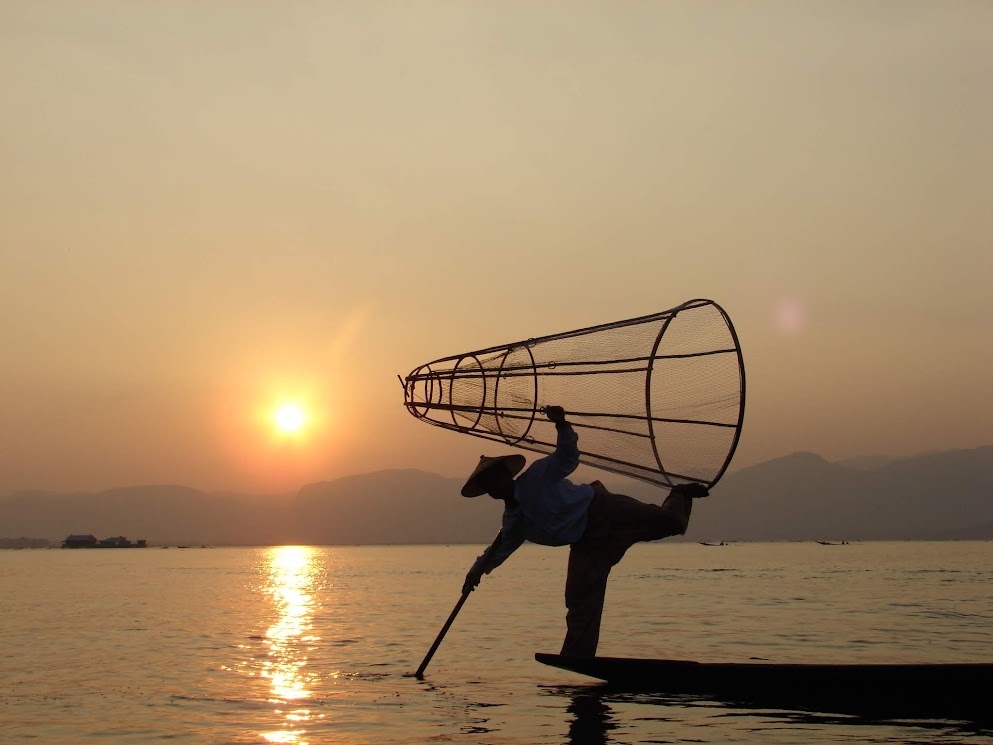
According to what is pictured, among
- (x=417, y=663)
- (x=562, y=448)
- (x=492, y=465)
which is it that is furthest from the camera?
(x=417, y=663)

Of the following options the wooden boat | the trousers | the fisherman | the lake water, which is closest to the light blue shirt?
the fisherman

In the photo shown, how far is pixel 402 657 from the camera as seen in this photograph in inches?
1018

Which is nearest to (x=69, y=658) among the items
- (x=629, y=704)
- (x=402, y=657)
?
(x=402, y=657)

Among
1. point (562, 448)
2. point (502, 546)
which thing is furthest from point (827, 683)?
point (562, 448)

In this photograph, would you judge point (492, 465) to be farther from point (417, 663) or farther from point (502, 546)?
point (417, 663)

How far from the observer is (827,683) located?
1465 centimetres

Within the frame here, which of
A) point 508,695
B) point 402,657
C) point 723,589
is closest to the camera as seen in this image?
point 508,695

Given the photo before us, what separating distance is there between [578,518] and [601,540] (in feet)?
1.67

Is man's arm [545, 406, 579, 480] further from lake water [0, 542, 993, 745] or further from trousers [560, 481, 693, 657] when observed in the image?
lake water [0, 542, 993, 745]

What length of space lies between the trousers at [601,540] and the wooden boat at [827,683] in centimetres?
46

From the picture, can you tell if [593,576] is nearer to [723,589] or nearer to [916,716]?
[916,716]

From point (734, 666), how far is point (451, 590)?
54807 mm

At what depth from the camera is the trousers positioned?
1414 cm

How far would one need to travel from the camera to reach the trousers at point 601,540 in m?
14.1
